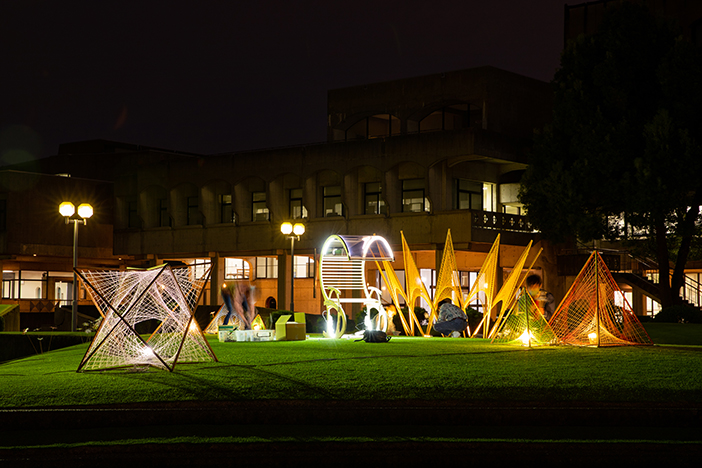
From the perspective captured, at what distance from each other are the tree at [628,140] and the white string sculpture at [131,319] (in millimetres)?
23788

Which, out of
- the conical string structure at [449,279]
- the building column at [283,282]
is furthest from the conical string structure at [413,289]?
the building column at [283,282]

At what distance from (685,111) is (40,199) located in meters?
36.7

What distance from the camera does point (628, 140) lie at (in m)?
34.8

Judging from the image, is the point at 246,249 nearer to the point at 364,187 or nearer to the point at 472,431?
the point at 364,187

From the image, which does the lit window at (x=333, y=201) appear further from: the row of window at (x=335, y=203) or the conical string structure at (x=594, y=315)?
the conical string structure at (x=594, y=315)

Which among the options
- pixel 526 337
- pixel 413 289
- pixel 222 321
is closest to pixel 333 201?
pixel 222 321

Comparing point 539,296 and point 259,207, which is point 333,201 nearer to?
point 259,207

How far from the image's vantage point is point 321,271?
22188mm

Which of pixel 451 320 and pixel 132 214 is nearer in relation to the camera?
pixel 451 320

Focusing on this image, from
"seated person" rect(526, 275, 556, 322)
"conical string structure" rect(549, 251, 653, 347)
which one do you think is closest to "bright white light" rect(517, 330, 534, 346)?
"conical string structure" rect(549, 251, 653, 347)

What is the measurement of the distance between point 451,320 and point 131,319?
9663mm

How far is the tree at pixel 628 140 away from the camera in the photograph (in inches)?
1318

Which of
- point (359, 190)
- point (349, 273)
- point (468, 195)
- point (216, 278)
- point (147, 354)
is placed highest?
point (359, 190)

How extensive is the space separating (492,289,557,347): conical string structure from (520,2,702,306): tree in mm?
16461
